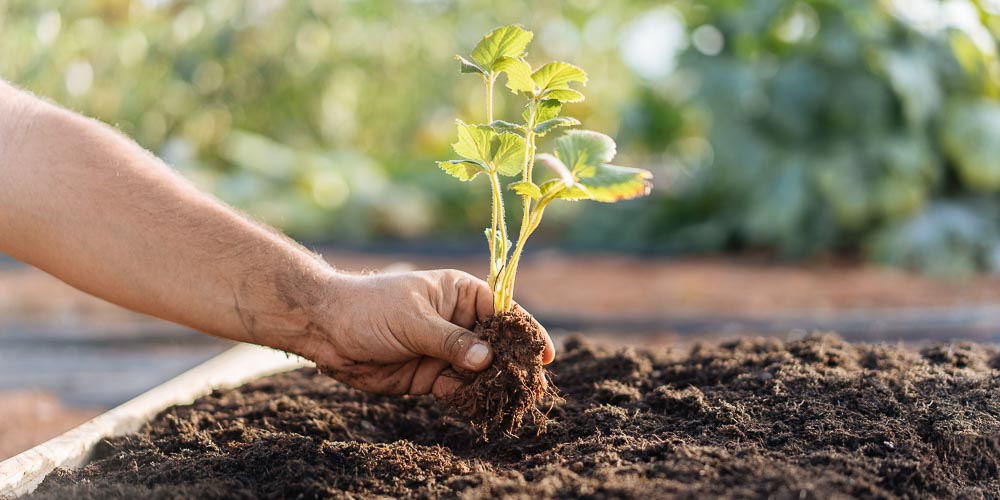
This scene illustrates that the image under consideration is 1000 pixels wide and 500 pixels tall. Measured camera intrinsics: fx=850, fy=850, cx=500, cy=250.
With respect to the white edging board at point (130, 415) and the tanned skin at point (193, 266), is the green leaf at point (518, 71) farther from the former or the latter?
the white edging board at point (130, 415)

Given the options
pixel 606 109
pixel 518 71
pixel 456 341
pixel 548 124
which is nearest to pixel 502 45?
pixel 518 71

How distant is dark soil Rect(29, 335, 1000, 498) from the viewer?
4.08ft

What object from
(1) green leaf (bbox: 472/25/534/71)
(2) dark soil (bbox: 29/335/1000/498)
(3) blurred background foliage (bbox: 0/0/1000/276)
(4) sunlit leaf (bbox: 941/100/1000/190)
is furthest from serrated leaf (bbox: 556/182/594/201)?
(4) sunlit leaf (bbox: 941/100/1000/190)

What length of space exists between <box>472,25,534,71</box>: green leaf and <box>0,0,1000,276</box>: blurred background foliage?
6.86 feet

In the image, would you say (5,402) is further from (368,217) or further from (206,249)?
(368,217)

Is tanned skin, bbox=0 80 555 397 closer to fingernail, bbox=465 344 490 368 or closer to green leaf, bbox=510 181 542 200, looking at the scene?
fingernail, bbox=465 344 490 368

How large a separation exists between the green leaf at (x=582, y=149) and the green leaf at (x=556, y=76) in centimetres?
10

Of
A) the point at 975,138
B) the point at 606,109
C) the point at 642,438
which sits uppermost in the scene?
the point at 606,109

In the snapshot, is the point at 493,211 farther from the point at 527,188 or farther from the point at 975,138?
the point at 975,138

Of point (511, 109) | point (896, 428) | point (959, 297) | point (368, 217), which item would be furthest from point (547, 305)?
point (511, 109)

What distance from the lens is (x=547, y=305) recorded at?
4438mm

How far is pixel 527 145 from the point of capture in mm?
1379

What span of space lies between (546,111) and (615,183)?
25cm

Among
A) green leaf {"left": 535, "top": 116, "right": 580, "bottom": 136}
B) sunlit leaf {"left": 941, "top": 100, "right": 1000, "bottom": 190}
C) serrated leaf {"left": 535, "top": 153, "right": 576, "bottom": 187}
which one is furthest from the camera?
sunlit leaf {"left": 941, "top": 100, "right": 1000, "bottom": 190}
